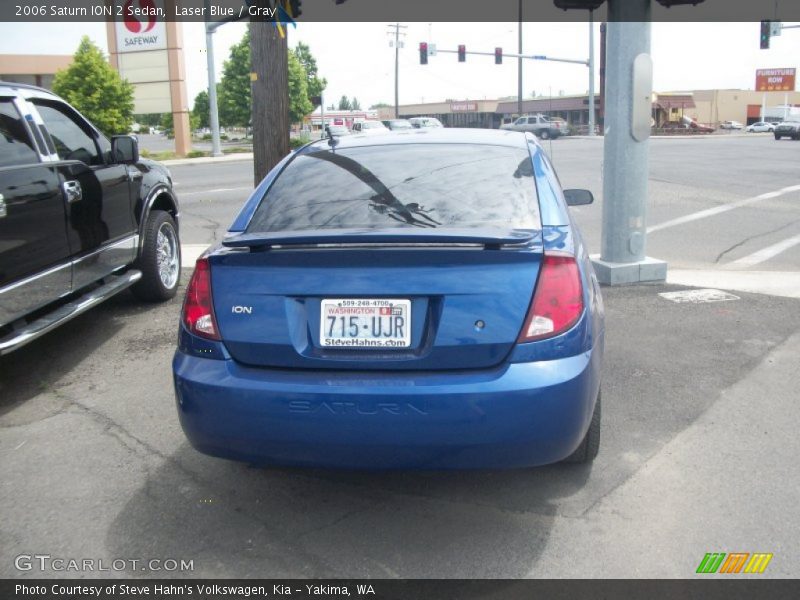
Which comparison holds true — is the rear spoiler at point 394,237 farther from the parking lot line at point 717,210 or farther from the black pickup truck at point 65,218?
the parking lot line at point 717,210

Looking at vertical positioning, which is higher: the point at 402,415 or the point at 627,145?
the point at 627,145

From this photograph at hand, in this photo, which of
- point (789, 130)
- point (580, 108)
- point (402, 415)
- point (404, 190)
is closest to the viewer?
point (402, 415)

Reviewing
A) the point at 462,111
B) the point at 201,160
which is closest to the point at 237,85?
the point at 201,160

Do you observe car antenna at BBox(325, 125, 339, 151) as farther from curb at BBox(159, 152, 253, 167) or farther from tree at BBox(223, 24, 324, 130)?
tree at BBox(223, 24, 324, 130)

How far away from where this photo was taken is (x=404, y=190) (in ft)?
12.3

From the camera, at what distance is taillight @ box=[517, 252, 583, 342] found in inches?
118

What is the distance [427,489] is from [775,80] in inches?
4259

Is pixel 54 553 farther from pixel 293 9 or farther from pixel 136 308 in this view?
pixel 293 9

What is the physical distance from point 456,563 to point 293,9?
787 centimetres

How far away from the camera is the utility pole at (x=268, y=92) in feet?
24.6

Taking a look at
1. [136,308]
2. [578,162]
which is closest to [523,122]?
[578,162]

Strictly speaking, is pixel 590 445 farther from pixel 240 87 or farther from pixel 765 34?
pixel 240 87

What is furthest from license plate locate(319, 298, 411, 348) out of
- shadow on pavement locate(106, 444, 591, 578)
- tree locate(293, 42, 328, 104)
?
tree locate(293, 42, 328, 104)

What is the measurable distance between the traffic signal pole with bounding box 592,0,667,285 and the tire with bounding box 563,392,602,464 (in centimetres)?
411
